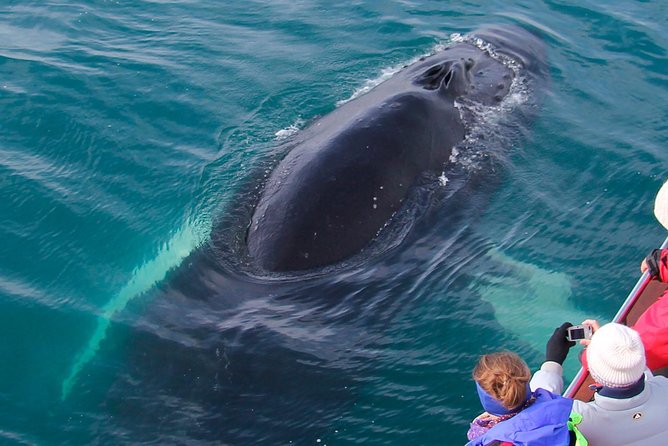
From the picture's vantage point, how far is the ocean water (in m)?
8.66

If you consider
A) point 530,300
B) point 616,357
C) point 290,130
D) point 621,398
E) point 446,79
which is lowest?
point 530,300

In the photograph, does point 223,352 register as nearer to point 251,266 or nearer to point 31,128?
point 251,266

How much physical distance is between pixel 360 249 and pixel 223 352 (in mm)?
2342

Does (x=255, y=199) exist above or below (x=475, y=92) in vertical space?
below

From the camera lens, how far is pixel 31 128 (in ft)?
44.7

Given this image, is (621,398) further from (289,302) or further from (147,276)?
(147,276)

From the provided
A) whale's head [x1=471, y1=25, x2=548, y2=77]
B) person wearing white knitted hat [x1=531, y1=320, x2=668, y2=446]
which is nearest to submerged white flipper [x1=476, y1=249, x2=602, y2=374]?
person wearing white knitted hat [x1=531, y1=320, x2=668, y2=446]

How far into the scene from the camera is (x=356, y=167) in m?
10.4

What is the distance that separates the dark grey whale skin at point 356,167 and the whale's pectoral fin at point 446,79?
2 centimetres

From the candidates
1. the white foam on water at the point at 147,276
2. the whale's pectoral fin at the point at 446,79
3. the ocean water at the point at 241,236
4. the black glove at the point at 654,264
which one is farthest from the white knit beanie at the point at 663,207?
the white foam on water at the point at 147,276

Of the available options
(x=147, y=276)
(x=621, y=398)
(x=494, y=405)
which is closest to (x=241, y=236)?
(x=147, y=276)

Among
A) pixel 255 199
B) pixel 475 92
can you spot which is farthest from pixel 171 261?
pixel 475 92

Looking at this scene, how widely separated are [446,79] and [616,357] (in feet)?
25.6

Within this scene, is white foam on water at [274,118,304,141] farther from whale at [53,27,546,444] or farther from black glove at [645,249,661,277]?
black glove at [645,249,661,277]
